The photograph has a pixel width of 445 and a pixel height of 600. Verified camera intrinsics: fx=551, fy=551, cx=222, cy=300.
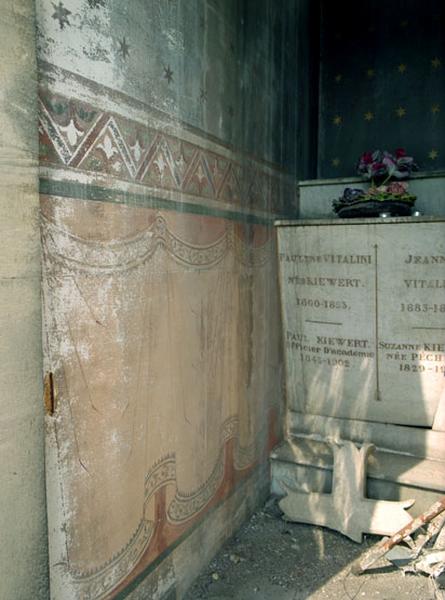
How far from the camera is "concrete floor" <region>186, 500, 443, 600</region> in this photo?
2.59 meters

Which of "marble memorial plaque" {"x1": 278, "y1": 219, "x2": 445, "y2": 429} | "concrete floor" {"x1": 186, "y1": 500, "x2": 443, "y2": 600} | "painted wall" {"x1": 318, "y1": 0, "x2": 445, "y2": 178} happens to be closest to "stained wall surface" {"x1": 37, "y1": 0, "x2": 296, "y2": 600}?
"concrete floor" {"x1": 186, "y1": 500, "x2": 443, "y2": 600}

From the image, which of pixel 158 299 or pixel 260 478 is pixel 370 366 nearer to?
pixel 260 478

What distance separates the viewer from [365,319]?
350 centimetres

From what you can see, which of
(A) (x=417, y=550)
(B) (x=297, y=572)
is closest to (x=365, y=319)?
Result: (A) (x=417, y=550)

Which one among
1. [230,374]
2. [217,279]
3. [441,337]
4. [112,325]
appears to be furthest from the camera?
[441,337]

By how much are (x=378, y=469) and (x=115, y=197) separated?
232cm

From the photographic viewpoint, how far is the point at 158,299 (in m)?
2.26

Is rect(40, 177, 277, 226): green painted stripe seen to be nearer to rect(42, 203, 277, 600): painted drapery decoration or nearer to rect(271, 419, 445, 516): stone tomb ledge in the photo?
rect(42, 203, 277, 600): painted drapery decoration

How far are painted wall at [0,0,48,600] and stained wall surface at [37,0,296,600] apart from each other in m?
0.09

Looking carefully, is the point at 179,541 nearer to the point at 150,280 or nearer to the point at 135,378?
the point at 135,378

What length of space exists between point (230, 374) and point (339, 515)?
1030 mm

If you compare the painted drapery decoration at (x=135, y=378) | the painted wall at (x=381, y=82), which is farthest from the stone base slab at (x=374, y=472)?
the painted wall at (x=381, y=82)

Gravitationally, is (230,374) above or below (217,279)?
below

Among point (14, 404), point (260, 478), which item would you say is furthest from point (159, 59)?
point (260, 478)
